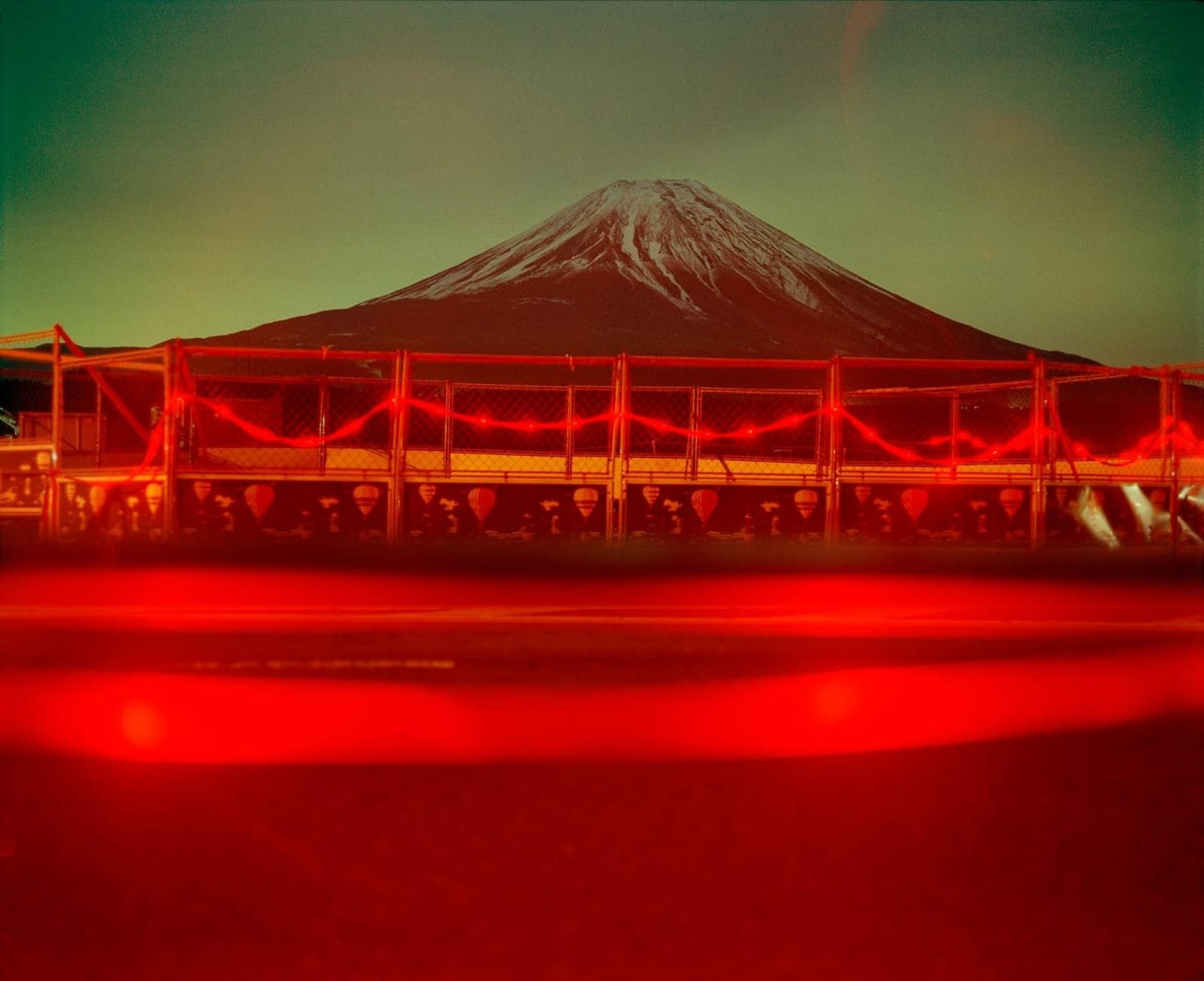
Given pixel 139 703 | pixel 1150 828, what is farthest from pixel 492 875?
pixel 139 703

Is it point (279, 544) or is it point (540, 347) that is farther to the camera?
point (540, 347)

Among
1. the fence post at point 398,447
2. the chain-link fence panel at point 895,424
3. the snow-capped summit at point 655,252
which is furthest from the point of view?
the snow-capped summit at point 655,252

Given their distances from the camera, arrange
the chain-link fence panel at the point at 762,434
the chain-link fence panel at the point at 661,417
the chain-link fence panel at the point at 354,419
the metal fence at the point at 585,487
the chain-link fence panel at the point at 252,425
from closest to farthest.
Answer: the metal fence at the point at 585,487, the chain-link fence panel at the point at 661,417, the chain-link fence panel at the point at 252,425, the chain-link fence panel at the point at 354,419, the chain-link fence panel at the point at 762,434

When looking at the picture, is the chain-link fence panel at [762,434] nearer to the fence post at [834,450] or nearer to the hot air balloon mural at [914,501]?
the hot air balloon mural at [914,501]

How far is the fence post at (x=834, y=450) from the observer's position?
12.4m

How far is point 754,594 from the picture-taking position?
31.1ft

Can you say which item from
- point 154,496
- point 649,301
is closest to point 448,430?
point 154,496

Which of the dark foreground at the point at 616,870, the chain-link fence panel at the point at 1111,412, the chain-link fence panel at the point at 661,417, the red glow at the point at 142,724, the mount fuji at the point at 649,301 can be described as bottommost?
the dark foreground at the point at 616,870

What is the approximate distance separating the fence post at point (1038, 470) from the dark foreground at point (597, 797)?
17.0ft

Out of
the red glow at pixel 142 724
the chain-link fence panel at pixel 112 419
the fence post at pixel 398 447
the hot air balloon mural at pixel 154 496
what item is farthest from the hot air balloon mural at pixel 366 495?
the red glow at pixel 142 724

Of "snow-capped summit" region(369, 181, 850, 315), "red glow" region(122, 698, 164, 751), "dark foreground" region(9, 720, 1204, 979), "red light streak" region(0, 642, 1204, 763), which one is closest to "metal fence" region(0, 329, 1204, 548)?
"red light streak" region(0, 642, 1204, 763)

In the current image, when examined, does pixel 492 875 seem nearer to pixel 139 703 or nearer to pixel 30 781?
pixel 30 781

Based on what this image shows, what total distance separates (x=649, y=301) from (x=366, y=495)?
56.8m

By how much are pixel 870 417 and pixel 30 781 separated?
99.5 feet
